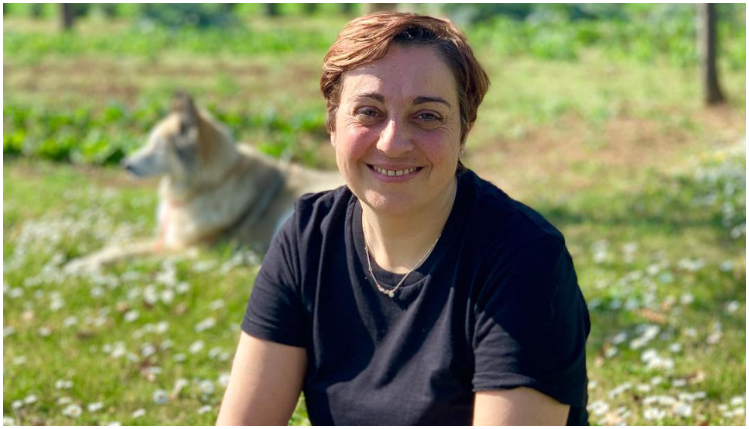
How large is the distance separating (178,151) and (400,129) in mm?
4909

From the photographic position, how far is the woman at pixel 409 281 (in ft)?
7.70

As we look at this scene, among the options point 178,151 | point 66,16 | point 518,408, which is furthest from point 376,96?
point 66,16

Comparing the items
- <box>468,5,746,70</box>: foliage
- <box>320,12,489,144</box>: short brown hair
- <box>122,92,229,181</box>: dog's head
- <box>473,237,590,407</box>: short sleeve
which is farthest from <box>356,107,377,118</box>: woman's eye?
<box>468,5,746,70</box>: foliage

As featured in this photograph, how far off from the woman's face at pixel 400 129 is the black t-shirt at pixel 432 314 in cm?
18

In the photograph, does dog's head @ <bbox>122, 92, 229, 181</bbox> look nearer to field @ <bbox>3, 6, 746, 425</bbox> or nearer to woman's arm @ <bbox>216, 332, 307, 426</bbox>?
field @ <bbox>3, 6, 746, 425</bbox>

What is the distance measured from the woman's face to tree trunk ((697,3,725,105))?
8.64 meters

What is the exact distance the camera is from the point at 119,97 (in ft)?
43.1

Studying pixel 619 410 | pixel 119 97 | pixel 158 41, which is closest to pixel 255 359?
pixel 619 410

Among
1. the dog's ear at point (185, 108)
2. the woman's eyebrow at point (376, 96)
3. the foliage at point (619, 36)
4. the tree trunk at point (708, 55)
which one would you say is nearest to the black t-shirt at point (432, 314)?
the woman's eyebrow at point (376, 96)

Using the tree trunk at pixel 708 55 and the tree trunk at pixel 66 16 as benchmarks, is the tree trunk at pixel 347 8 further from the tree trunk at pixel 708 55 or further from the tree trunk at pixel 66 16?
the tree trunk at pixel 708 55

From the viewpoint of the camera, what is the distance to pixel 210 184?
716 cm

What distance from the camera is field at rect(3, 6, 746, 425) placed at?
418cm

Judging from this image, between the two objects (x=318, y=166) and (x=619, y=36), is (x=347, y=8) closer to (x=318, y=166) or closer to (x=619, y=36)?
(x=619, y=36)

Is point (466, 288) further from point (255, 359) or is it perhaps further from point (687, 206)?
point (687, 206)
